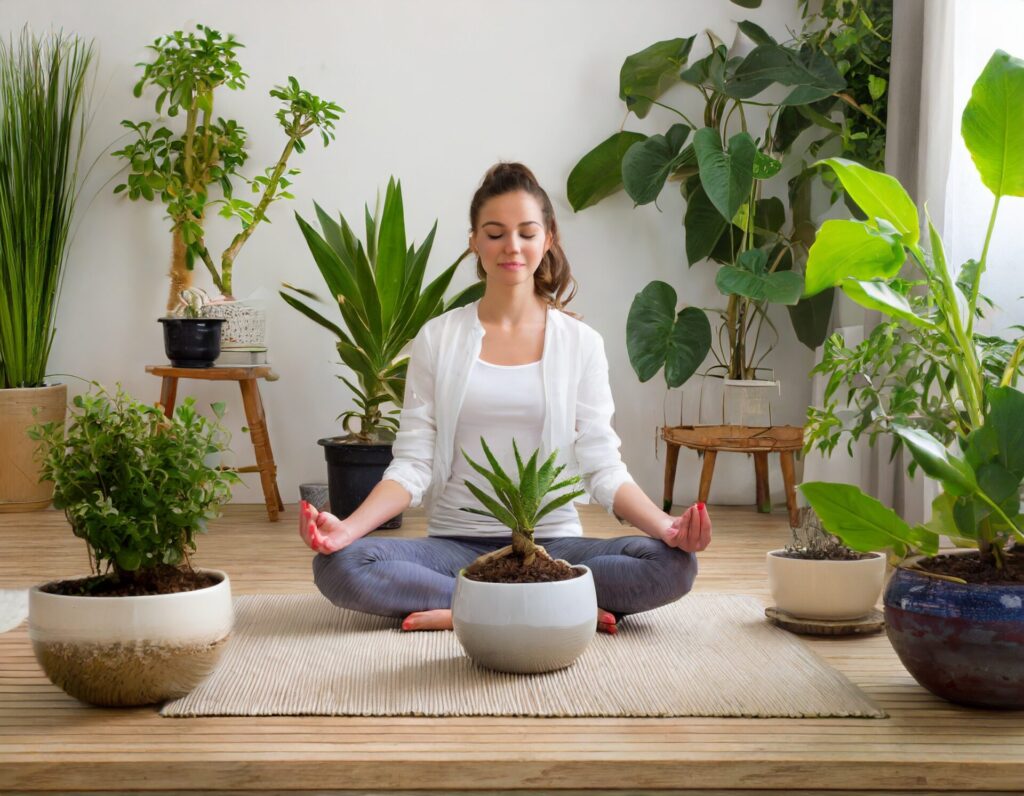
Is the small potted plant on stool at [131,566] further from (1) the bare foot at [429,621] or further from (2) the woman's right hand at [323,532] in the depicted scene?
Answer: (1) the bare foot at [429,621]

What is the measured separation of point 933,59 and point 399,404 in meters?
1.82

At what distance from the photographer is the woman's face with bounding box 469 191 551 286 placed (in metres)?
2.12

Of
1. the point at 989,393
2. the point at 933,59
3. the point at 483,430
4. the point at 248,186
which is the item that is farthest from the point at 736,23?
the point at 989,393

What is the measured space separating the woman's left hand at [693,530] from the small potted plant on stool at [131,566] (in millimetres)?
738

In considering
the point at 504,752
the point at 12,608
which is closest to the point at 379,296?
the point at 12,608

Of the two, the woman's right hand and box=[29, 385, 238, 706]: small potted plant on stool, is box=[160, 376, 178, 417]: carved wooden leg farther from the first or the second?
box=[29, 385, 238, 706]: small potted plant on stool

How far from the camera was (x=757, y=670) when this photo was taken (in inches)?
67.9

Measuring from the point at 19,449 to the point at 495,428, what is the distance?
Result: 2.16 m

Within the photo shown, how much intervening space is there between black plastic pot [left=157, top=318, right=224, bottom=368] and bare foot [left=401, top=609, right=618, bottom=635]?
183 cm

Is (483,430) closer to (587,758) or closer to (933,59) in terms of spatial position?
(587,758)

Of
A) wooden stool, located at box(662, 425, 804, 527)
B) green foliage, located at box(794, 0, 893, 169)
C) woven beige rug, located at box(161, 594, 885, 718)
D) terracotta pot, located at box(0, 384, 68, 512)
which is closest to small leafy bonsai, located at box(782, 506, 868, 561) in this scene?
woven beige rug, located at box(161, 594, 885, 718)

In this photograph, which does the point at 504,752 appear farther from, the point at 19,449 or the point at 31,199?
the point at 31,199

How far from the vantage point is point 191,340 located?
3.53 meters

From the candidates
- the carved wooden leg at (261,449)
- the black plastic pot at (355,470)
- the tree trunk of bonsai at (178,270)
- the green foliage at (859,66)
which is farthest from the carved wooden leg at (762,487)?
the tree trunk of bonsai at (178,270)
